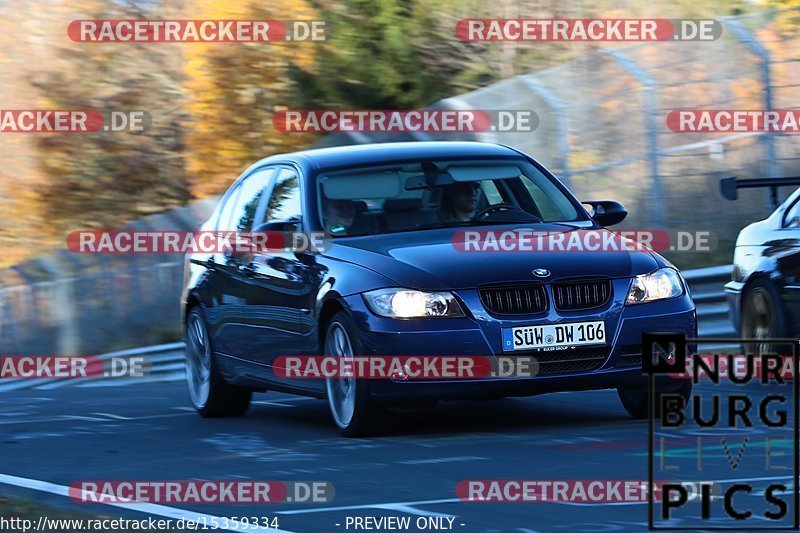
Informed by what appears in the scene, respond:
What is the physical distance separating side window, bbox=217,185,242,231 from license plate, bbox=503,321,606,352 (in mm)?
3562

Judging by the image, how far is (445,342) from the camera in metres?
9.64

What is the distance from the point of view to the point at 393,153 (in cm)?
1136

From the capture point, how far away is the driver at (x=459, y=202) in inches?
430

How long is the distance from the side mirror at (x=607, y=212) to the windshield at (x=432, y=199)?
0.51ft

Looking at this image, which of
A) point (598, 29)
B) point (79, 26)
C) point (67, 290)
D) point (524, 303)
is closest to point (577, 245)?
point (524, 303)

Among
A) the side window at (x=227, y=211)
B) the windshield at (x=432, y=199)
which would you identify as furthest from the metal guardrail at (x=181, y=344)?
the windshield at (x=432, y=199)

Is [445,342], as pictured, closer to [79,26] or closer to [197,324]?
[197,324]

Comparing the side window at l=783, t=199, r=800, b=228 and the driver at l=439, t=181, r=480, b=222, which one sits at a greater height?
the side window at l=783, t=199, r=800, b=228

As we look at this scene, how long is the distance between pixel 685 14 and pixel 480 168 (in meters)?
20.8

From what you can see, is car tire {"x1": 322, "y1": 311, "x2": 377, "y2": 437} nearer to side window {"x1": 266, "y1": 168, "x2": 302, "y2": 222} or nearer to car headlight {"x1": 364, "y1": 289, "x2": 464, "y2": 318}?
car headlight {"x1": 364, "y1": 289, "x2": 464, "y2": 318}

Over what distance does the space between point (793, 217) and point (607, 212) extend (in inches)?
76.1

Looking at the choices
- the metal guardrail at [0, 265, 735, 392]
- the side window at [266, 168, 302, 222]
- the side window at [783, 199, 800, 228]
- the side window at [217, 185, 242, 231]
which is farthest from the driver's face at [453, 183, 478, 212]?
the metal guardrail at [0, 265, 735, 392]

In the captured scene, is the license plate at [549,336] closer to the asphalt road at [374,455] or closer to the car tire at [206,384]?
the asphalt road at [374,455]

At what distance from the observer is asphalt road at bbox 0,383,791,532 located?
7.29 meters
